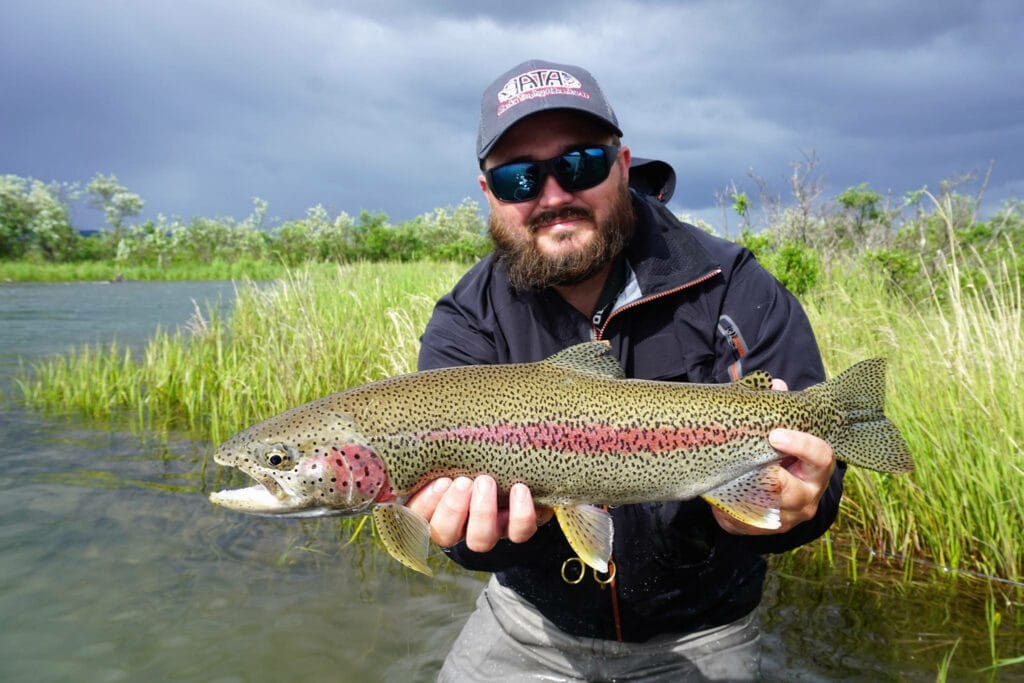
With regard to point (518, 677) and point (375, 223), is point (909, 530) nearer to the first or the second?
point (518, 677)

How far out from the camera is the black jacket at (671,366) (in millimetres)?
3045

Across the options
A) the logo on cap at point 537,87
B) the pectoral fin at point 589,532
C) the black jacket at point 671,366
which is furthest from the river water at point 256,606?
the logo on cap at point 537,87

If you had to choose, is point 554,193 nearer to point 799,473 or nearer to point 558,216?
point 558,216

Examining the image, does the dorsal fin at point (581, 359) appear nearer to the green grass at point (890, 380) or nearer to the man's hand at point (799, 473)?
the man's hand at point (799, 473)

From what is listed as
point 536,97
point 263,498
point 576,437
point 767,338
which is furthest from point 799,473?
point 536,97

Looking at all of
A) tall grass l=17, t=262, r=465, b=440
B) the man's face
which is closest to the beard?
the man's face

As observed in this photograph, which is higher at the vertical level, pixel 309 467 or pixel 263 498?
pixel 309 467

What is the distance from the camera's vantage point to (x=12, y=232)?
60.1 metres

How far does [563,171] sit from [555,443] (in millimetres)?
1454

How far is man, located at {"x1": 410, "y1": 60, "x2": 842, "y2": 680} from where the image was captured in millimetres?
3074

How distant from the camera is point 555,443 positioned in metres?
2.51

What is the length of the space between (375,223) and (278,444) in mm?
47943

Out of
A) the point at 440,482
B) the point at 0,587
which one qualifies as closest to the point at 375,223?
the point at 0,587

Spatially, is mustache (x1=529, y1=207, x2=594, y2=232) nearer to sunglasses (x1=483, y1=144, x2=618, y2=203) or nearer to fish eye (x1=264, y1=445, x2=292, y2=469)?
sunglasses (x1=483, y1=144, x2=618, y2=203)
